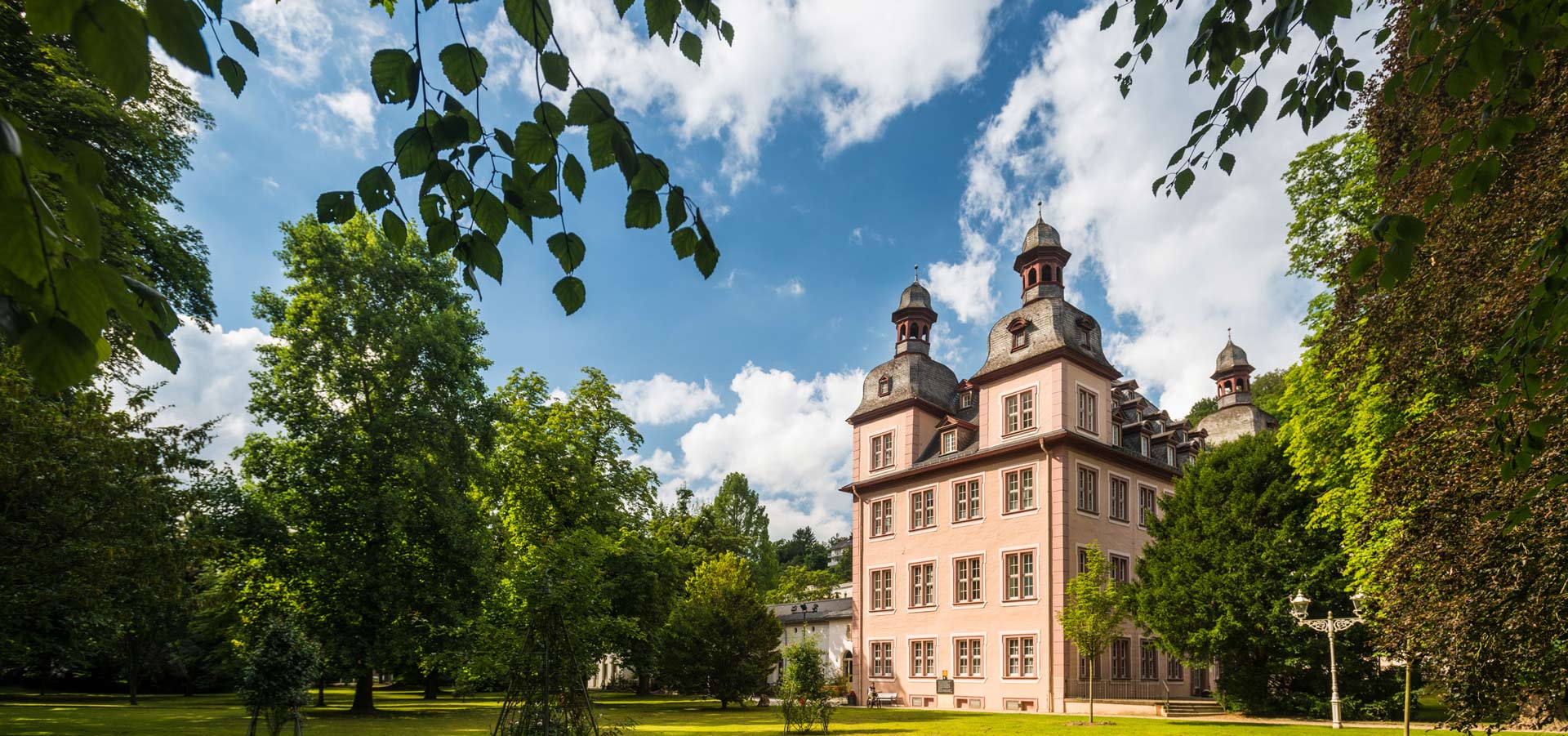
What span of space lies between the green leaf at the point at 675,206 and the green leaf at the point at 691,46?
1.73ft

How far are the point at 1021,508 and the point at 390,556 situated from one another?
76.5 ft

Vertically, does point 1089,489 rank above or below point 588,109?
above

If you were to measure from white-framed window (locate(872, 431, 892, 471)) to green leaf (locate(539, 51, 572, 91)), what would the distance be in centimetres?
3942

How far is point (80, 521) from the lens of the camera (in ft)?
52.0

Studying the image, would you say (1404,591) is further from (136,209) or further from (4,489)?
(136,209)

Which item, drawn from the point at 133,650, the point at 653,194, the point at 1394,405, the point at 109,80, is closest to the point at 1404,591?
the point at 1394,405

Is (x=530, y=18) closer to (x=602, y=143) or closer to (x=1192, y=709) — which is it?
(x=602, y=143)

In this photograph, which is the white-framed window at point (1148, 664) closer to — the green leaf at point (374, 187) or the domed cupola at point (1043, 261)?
the domed cupola at point (1043, 261)

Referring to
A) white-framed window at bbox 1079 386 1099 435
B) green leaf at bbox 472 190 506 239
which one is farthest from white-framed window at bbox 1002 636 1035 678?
green leaf at bbox 472 190 506 239

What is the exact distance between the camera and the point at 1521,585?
9.43 m

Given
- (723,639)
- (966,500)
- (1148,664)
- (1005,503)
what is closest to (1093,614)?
(1005,503)

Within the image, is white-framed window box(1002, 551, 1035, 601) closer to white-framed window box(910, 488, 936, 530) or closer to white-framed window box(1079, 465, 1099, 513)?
white-framed window box(1079, 465, 1099, 513)

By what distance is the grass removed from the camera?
21.4m

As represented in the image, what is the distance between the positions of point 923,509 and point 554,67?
124 feet
